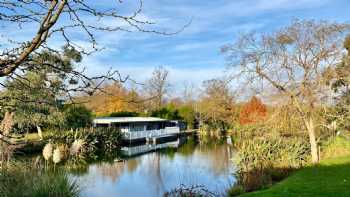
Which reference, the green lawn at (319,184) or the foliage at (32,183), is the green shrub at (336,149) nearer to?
the green lawn at (319,184)

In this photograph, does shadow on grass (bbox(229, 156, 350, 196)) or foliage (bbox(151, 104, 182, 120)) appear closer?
shadow on grass (bbox(229, 156, 350, 196))

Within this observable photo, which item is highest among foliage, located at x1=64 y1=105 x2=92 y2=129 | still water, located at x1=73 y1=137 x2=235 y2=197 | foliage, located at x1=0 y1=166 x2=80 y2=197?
foliage, located at x1=64 y1=105 x2=92 y2=129

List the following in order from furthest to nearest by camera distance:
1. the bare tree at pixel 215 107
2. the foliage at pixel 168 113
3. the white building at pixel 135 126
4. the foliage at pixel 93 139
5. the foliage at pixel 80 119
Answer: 1. the foliage at pixel 168 113
2. the bare tree at pixel 215 107
3. the white building at pixel 135 126
4. the foliage at pixel 80 119
5. the foliage at pixel 93 139

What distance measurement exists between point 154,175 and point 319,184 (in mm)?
10088

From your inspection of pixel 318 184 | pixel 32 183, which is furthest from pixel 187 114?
pixel 32 183

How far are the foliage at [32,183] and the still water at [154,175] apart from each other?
4.66 meters

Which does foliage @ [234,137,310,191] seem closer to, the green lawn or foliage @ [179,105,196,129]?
the green lawn

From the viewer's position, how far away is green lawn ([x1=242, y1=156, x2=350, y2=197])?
8.91m

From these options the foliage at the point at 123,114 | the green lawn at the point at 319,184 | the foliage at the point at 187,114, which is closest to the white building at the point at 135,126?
the foliage at the point at 123,114

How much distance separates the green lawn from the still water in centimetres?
320

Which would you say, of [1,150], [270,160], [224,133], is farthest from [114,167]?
[224,133]

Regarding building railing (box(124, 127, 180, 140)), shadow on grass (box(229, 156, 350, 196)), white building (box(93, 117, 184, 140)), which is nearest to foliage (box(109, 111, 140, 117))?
white building (box(93, 117, 184, 140))

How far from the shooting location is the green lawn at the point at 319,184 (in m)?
8.91

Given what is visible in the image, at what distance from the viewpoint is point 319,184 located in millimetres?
10156
